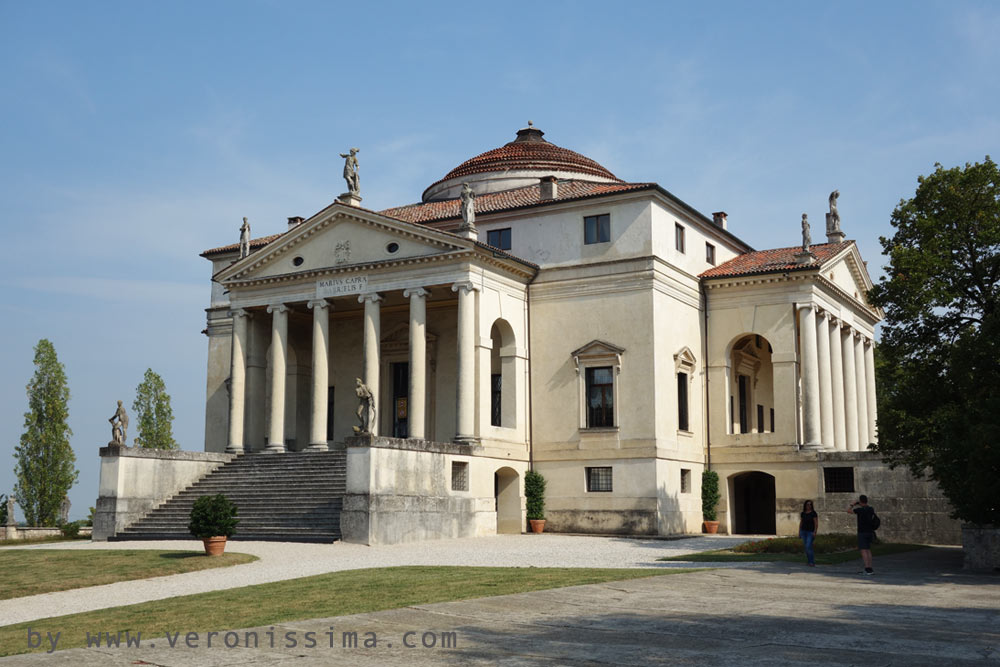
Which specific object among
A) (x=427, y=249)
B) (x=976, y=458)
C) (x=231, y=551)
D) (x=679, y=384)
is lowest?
(x=231, y=551)

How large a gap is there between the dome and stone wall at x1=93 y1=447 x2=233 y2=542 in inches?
793

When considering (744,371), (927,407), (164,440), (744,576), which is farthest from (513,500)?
(164,440)

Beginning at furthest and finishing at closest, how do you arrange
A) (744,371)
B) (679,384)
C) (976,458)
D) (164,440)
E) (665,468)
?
(164,440) < (744,371) < (679,384) < (665,468) < (976,458)

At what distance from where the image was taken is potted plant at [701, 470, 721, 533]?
41.0 metres

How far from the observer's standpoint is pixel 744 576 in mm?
19984

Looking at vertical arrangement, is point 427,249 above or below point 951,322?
above

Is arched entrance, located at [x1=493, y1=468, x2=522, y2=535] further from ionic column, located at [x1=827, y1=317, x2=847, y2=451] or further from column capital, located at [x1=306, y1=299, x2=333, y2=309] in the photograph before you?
ionic column, located at [x1=827, y1=317, x2=847, y2=451]

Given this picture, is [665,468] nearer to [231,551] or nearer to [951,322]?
[951,322]

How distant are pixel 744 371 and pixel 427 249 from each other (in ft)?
53.2

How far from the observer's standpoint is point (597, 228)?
40875mm

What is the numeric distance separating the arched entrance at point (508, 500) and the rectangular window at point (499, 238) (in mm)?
9360

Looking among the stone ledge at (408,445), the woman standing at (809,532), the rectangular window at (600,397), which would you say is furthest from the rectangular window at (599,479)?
the woman standing at (809,532)

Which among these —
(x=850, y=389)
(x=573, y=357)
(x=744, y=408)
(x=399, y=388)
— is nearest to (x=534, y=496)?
(x=573, y=357)

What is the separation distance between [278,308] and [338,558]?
17.8 m
